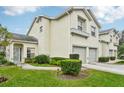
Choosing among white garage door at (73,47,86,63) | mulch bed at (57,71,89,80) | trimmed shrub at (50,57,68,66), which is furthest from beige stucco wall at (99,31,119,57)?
trimmed shrub at (50,57,68,66)

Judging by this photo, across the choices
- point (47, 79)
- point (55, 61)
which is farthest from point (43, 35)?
point (47, 79)

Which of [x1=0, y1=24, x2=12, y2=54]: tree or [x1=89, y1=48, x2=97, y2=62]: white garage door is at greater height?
[x1=0, y1=24, x2=12, y2=54]: tree

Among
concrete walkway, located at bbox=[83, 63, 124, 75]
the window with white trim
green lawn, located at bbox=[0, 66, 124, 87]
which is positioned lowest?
green lawn, located at bbox=[0, 66, 124, 87]

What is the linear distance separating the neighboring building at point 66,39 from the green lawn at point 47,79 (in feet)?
2.49

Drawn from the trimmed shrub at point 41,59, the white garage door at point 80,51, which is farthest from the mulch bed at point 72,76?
the white garage door at point 80,51

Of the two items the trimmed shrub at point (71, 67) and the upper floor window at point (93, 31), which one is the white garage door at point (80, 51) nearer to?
the upper floor window at point (93, 31)

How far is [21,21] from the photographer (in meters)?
7.42

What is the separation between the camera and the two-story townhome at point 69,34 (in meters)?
8.50

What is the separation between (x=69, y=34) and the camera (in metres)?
9.46

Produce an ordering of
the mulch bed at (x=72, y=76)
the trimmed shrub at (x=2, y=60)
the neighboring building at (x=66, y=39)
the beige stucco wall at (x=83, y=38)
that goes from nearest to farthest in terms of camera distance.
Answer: the mulch bed at (x=72, y=76)
the trimmed shrub at (x=2, y=60)
the neighboring building at (x=66, y=39)
the beige stucco wall at (x=83, y=38)

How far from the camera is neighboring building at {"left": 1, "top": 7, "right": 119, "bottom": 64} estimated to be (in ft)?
27.0

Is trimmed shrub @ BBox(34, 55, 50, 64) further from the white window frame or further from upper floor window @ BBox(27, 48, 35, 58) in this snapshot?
the white window frame

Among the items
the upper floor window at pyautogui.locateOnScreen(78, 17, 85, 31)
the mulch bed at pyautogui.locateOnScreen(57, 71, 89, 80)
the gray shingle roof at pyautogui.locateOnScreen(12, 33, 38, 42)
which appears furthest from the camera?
the upper floor window at pyautogui.locateOnScreen(78, 17, 85, 31)
